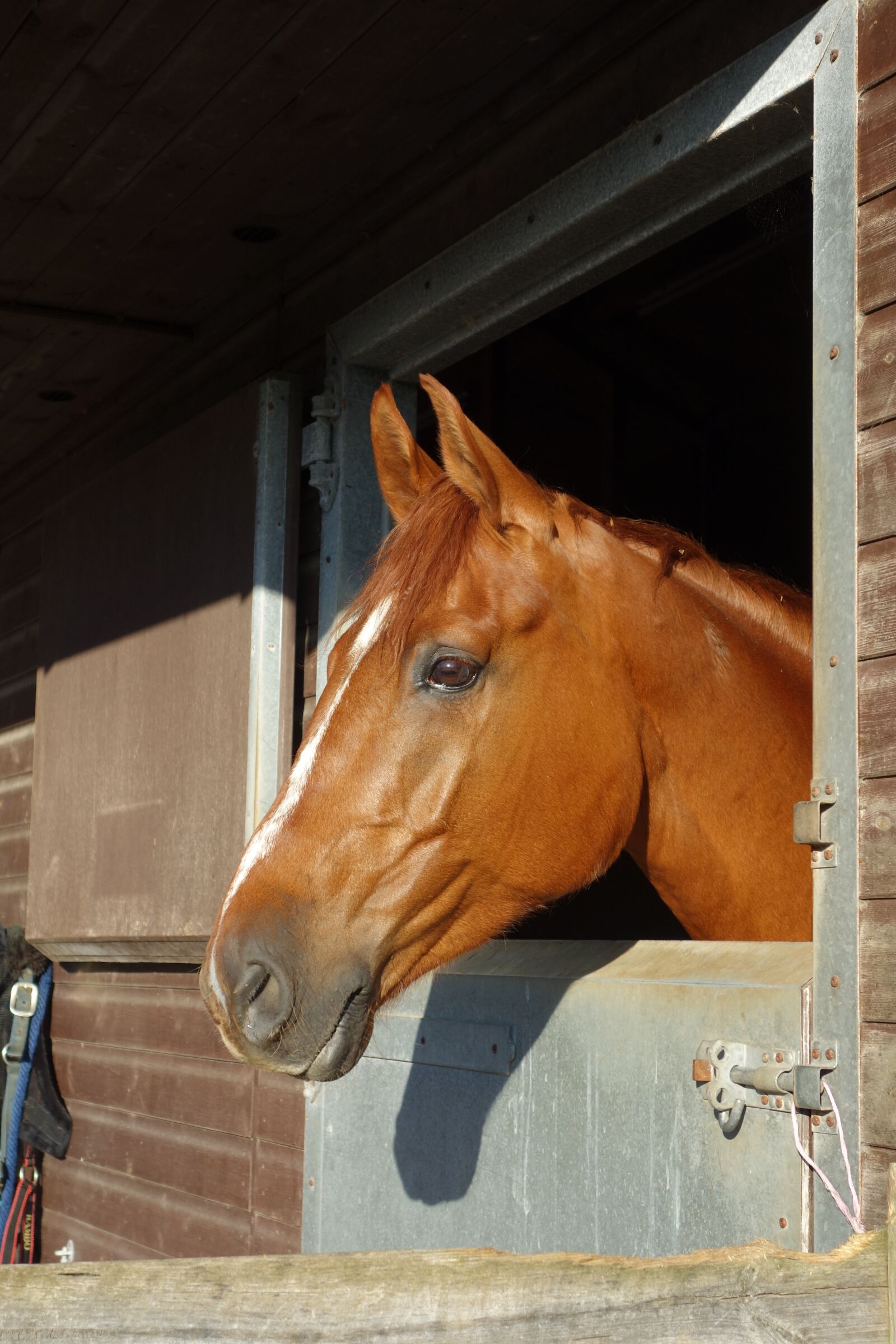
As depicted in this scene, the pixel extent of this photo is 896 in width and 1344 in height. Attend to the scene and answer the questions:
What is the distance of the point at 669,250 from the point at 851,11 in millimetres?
3167

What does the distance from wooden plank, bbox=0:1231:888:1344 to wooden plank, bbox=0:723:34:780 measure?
172 inches

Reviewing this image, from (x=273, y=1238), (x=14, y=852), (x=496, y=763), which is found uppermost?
(x=496, y=763)

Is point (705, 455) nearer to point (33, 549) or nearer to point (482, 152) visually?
point (33, 549)

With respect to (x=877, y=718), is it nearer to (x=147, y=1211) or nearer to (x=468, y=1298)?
(x=468, y=1298)

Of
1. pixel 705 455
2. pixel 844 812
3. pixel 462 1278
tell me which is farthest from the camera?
pixel 705 455

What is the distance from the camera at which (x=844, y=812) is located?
167 centimetres

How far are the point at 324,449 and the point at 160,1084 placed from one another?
6.39 feet

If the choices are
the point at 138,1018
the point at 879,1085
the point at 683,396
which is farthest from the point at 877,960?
the point at 683,396

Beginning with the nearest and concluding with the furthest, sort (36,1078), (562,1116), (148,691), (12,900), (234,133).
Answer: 1. (562,1116)
2. (234,133)
3. (148,691)
4. (36,1078)
5. (12,900)

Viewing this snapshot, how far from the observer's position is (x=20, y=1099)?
442 centimetres

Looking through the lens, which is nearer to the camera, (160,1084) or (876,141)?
(876,141)

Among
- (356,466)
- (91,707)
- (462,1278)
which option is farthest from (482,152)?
(462,1278)

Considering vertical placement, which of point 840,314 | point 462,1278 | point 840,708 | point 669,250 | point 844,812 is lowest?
point 462,1278

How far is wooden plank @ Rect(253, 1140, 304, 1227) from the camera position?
3.10 m
